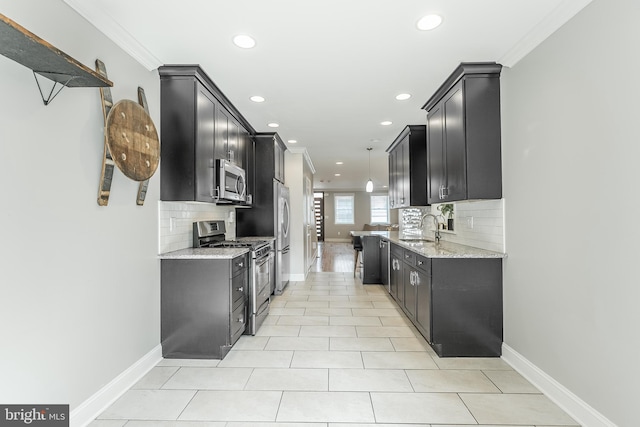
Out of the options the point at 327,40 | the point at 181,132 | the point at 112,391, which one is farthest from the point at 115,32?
the point at 112,391

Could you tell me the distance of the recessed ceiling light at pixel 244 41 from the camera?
2.36 m

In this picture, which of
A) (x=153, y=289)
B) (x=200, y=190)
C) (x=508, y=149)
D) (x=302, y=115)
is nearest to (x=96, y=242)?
(x=153, y=289)

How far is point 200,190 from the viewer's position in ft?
9.54

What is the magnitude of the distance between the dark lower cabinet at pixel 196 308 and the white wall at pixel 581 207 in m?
2.43

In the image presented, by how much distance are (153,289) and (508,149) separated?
322cm

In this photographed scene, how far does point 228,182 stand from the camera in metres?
3.40

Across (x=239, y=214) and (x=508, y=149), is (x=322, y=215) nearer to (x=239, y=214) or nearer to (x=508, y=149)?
(x=239, y=214)

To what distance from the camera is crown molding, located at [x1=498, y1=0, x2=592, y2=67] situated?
1969 millimetres

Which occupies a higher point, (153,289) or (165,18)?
(165,18)

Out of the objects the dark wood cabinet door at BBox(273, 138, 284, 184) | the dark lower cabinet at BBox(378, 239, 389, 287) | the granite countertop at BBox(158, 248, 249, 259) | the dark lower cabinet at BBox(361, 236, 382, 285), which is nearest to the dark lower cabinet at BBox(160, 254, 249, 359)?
the granite countertop at BBox(158, 248, 249, 259)

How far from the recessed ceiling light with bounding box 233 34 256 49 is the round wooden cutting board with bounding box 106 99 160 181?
0.89m

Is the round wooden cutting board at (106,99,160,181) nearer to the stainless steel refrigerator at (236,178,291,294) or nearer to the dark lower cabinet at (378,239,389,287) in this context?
the stainless steel refrigerator at (236,178,291,294)

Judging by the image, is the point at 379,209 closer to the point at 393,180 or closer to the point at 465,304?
the point at 393,180

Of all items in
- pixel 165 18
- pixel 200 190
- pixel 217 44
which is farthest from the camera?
pixel 200 190
